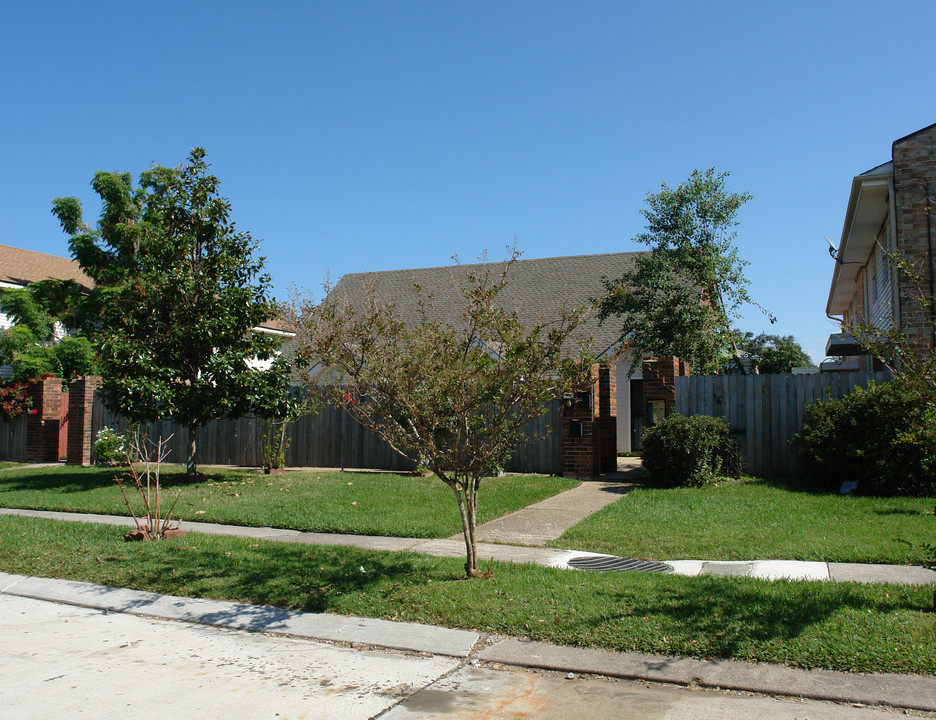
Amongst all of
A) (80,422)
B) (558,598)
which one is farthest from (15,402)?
(558,598)

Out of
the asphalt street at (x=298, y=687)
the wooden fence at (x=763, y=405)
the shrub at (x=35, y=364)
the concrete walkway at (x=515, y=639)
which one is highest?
the shrub at (x=35, y=364)

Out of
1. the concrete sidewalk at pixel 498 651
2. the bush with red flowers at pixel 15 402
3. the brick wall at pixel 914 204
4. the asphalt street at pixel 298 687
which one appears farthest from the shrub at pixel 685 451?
the bush with red flowers at pixel 15 402

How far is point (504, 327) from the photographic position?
21.6ft

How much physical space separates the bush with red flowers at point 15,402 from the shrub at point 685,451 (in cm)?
1626

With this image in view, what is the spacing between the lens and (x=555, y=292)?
2614 cm

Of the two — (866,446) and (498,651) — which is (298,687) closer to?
(498,651)

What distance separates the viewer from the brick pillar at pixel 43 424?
20.0 metres

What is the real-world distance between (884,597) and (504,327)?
372 centimetres

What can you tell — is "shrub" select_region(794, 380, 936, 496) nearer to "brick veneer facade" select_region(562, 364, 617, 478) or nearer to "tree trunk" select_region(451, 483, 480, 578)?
"brick veneer facade" select_region(562, 364, 617, 478)

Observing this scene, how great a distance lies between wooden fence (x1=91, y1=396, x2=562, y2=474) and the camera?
15766 mm

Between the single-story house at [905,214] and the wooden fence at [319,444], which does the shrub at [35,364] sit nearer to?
the wooden fence at [319,444]

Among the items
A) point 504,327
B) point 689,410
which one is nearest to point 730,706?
point 504,327

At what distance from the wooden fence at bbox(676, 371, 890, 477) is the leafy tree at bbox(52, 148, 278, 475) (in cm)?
829

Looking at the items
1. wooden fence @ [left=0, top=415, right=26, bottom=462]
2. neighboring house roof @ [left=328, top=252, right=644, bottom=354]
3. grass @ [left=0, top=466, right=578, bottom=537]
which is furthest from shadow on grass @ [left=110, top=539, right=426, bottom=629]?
neighboring house roof @ [left=328, top=252, right=644, bottom=354]
